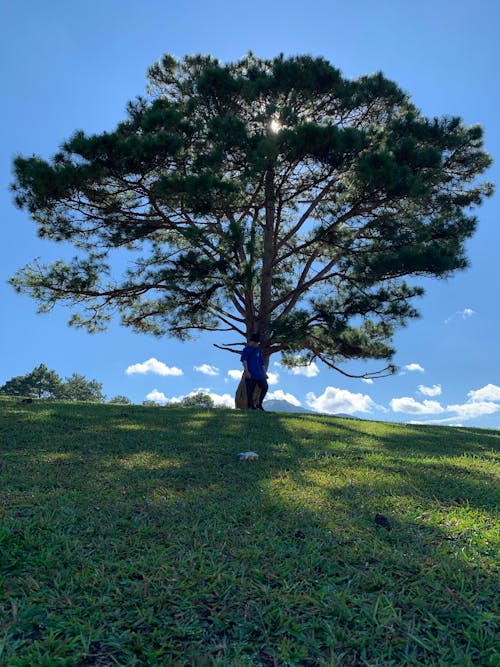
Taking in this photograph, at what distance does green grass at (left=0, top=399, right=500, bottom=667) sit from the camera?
172cm

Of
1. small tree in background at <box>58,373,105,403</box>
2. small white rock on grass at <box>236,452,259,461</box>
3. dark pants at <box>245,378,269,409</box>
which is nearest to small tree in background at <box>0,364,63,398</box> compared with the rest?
small tree in background at <box>58,373,105,403</box>

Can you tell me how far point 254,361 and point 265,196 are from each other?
19.8ft

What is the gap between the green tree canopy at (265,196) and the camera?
11.4 metres

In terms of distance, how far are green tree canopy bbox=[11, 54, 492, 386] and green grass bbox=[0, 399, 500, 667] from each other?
28.2ft

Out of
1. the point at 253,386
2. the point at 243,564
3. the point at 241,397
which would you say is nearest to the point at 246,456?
the point at 243,564

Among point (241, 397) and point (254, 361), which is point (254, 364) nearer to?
point (254, 361)

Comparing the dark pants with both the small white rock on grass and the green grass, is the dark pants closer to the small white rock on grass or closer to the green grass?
the small white rock on grass

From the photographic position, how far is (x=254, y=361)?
967cm

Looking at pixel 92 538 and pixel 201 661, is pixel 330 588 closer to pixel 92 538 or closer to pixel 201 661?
pixel 201 661

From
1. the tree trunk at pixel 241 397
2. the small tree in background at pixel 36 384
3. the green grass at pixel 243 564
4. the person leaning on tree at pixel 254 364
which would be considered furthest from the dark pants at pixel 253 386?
the small tree in background at pixel 36 384

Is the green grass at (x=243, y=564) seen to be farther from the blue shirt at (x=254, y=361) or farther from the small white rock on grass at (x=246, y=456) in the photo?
the blue shirt at (x=254, y=361)

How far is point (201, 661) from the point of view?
160cm

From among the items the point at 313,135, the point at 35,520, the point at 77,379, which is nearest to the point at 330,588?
the point at 35,520

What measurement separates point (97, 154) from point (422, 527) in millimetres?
11759
